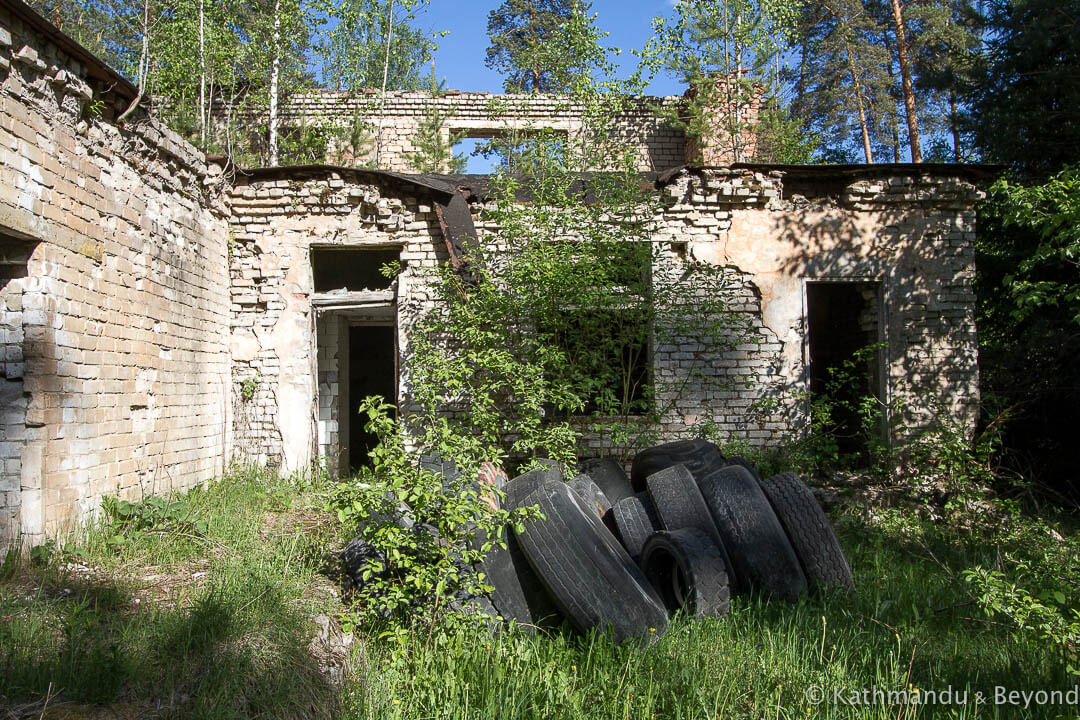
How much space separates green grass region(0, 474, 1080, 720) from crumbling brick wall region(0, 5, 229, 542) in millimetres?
713

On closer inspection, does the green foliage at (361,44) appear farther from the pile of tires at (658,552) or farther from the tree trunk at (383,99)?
the pile of tires at (658,552)

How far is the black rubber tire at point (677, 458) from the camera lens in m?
5.44

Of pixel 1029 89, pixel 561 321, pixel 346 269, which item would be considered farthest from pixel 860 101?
pixel 561 321

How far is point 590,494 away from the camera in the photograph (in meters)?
4.76

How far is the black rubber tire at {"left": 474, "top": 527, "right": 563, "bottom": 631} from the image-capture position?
148 inches

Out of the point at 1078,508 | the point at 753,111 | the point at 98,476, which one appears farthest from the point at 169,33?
the point at 1078,508

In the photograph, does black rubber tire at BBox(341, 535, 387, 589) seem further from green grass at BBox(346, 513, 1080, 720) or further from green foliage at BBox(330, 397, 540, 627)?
green grass at BBox(346, 513, 1080, 720)

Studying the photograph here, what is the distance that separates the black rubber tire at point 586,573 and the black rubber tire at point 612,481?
4.80 feet

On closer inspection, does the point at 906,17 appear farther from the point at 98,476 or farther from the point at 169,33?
the point at 98,476

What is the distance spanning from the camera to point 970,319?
7.28m

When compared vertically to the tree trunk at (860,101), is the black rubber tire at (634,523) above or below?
below

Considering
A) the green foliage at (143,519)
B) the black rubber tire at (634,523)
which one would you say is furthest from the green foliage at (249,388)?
the black rubber tire at (634,523)

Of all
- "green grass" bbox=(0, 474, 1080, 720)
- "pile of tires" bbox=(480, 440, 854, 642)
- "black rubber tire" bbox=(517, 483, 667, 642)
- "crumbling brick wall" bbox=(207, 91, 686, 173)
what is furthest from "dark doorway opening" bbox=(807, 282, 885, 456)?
"crumbling brick wall" bbox=(207, 91, 686, 173)

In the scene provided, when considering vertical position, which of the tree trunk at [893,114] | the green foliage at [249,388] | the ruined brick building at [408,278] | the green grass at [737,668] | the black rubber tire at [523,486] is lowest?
the green grass at [737,668]
